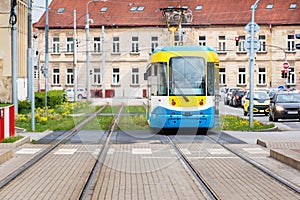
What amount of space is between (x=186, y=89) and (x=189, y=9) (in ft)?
166

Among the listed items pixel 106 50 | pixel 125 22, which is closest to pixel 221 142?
pixel 106 50

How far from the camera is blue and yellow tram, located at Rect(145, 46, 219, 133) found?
77.2 feet

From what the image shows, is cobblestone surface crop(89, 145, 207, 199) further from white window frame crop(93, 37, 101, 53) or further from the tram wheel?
white window frame crop(93, 37, 101, 53)

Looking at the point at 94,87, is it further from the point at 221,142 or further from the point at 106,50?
the point at 221,142

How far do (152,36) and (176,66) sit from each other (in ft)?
152

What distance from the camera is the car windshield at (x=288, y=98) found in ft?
113

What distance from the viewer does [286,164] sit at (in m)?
15.2

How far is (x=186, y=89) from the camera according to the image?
23.6 metres

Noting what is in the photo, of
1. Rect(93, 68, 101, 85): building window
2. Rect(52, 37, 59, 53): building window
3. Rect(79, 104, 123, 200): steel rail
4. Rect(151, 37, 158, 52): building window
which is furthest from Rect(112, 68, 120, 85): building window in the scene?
Rect(79, 104, 123, 200): steel rail

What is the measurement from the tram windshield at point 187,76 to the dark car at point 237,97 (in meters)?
32.1

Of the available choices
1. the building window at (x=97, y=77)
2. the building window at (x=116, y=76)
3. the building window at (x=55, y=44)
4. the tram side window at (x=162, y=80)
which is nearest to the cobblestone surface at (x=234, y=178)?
the tram side window at (x=162, y=80)

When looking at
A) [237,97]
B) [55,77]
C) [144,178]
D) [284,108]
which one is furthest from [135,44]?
[144,178]

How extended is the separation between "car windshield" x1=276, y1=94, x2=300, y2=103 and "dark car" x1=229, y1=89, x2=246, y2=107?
20126 mm

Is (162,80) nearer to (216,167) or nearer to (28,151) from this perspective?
(28,151)
